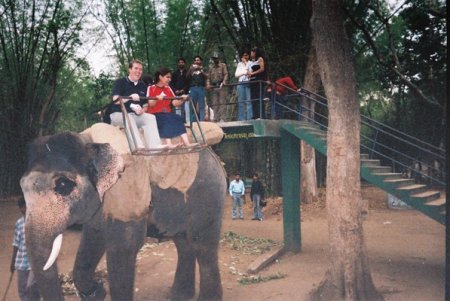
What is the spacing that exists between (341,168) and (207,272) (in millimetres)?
1778

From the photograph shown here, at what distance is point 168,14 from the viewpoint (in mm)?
16031

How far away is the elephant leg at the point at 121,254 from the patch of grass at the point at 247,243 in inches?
145

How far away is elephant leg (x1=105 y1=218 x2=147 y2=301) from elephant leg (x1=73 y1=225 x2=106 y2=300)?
358 millimetres

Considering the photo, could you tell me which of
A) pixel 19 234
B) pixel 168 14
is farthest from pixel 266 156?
pixel 19 234

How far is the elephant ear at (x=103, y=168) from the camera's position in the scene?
187 inches

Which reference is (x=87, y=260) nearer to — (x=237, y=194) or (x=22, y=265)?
(x=22, y=265)

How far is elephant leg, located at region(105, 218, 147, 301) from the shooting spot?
15.9 ft

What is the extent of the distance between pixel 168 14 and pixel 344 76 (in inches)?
441

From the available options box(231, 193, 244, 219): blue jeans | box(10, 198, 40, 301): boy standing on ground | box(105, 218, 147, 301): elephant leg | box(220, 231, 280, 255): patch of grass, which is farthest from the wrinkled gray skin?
box(231, 193, 244, 219): blue jeans

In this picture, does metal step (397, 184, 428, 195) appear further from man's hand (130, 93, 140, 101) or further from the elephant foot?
the elephant foot

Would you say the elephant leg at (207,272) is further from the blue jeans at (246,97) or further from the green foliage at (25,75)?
the green foliage at (25,75)

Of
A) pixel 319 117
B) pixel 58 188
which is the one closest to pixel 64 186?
pixel 58 188

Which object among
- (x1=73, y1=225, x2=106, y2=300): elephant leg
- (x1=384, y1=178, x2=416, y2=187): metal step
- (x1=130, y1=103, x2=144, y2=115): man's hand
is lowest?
(x1=73, y1=225, x2=106, y2=300): elephant leg

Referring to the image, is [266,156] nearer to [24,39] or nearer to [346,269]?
[24,39]
